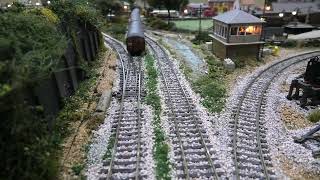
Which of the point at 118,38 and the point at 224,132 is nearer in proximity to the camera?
the point at 224,132

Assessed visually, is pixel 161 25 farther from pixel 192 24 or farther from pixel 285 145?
pixel 285 145

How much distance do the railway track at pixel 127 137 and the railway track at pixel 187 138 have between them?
146 cm

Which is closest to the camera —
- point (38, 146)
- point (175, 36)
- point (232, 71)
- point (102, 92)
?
point (38, 146)

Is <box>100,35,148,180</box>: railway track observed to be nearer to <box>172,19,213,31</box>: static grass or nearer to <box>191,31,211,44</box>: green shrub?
<box>191,31,211,44</box>: green shrub

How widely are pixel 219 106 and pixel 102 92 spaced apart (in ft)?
23.5

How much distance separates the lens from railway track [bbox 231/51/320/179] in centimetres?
1328

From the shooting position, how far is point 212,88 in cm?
2275

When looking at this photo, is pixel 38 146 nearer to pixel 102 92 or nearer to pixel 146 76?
pixel 102 92

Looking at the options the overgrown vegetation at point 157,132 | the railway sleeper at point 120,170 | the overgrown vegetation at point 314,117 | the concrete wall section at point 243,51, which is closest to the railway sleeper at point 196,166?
the overgrown vegetation at point 157,132

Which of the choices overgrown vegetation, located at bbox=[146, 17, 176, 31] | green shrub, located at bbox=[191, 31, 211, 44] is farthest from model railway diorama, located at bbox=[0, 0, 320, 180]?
overgrown vegetation, located at bbox=[146, 17, 176, 31]

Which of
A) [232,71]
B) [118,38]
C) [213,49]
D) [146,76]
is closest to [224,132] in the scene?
[146,76]

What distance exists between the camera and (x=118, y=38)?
4322 centimetres

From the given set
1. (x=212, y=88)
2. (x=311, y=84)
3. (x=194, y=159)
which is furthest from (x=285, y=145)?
(x=212, y=88)

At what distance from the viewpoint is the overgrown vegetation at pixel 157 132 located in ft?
43.6
